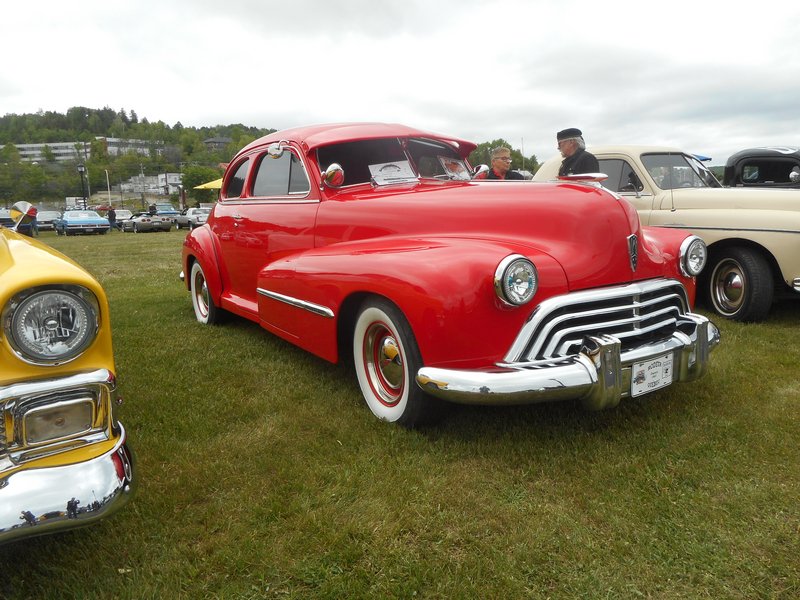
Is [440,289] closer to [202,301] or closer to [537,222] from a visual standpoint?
[537,222]

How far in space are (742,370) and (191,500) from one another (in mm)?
3410

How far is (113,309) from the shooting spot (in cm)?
636

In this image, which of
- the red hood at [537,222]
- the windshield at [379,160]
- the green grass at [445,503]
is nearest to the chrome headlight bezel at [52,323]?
the green grass at [445,503]

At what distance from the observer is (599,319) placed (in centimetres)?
271

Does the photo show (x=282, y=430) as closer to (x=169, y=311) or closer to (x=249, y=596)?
(x=249, y=596)

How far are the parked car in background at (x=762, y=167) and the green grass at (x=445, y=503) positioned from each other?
4.00 metres

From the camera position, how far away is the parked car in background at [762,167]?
6.50 meters

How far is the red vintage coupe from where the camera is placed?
2.50 metres

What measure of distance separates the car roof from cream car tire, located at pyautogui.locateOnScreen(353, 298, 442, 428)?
1.42m

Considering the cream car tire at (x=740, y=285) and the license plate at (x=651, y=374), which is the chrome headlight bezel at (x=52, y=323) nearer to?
the license plate at (x=651, y=374)

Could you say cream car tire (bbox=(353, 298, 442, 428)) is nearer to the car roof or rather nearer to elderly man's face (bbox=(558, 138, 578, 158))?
the car roof

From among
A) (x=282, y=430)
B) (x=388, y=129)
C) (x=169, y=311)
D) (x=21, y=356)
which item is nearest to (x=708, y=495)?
(x=282, y=430)

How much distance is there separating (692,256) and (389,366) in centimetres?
189

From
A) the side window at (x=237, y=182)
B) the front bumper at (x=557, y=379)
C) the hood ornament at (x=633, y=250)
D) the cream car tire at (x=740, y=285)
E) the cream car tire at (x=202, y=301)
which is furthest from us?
the cream car tire at (x=202, y=301)
